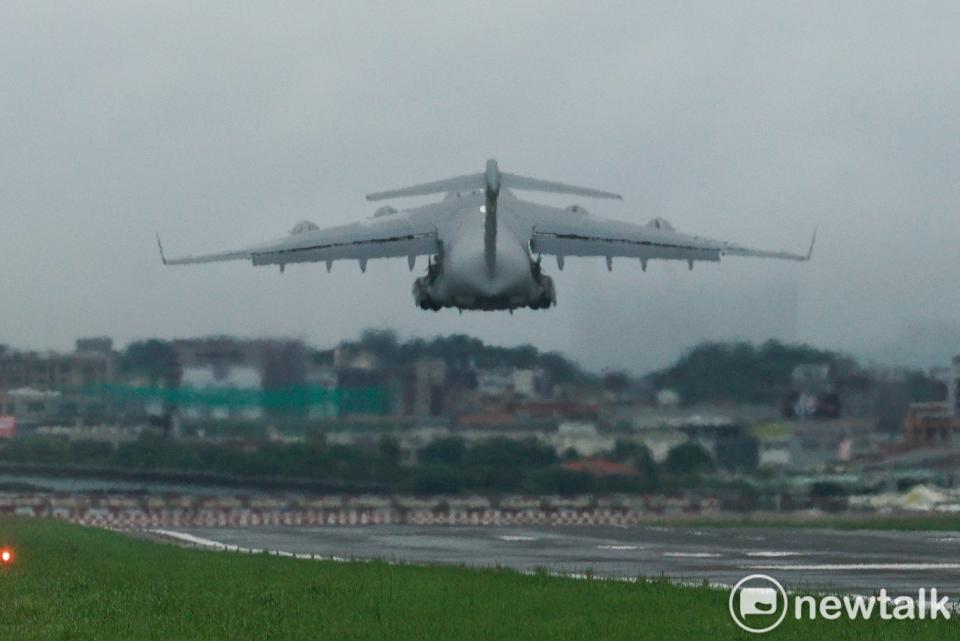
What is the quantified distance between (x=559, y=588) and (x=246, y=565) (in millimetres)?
8469

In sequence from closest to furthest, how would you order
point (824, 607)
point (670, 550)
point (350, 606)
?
point (824, 607) < point (350, 606) < point (670, 550)

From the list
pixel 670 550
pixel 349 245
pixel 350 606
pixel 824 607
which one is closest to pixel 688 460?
pixel 670 550

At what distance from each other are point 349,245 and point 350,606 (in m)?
17.5

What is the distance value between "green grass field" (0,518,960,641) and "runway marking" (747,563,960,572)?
20.0 ft

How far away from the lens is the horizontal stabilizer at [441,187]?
41.0m

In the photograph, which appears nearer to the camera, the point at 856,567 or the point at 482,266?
the point at 856,567

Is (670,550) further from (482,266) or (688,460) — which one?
(482,266)

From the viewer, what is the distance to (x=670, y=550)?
1729 inches

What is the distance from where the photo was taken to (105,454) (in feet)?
180

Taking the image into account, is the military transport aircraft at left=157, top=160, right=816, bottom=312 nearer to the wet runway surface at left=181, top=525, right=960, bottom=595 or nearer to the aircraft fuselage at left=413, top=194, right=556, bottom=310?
the aircraft fuselage at left=413, top=194, right=556, bottom=310

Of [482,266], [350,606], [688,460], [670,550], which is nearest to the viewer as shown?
[350,606]

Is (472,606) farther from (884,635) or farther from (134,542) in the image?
(134,542)

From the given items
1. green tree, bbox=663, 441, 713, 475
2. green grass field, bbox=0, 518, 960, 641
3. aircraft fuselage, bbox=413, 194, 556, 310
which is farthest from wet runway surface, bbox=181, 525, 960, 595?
aircraft fuselage, bbox=413, 194, 556, 310

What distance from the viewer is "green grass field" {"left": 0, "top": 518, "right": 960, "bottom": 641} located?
926 inches
